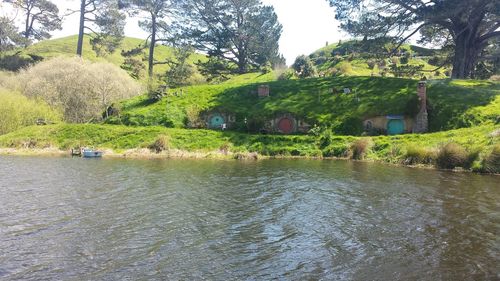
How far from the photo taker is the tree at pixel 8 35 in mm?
91062

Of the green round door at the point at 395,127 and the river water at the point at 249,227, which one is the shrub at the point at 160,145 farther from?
the green round door at the point at 395,127

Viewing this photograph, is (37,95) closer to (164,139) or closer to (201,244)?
(164,139)

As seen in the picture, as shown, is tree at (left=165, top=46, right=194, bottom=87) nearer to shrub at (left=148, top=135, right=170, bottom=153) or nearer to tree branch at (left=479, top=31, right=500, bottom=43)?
shrub at (left=148, top=135, right=170, bottom=153)

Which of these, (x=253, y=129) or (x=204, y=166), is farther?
(x=253, y=129)

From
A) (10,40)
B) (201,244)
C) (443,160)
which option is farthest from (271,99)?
(10,40)

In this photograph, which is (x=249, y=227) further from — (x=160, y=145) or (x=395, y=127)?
(x=395, y=127)

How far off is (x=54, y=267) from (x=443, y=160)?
1446 inches

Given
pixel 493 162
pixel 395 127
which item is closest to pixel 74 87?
pixel 395 127

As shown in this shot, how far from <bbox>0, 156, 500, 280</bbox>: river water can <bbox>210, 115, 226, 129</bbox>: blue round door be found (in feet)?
106

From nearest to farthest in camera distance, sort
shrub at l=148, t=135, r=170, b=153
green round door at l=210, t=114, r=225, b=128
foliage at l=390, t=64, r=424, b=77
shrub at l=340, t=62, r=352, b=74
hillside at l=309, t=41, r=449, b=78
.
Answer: shrub at l=148, t=135, r=170, b=153 < green round door at l=210, t=114, r=225, b=128 < hillside at l=309, t=41, r=449, b=78 < foliage at l=390, t=64, r=424, b=77 < shrub at l=340, t=62, r=352, b=74

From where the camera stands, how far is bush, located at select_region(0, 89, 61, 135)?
64975 millimetres

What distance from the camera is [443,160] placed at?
4056 centimetres

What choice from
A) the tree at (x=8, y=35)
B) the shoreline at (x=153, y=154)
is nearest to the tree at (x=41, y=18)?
the tree at (x=8, y=35)

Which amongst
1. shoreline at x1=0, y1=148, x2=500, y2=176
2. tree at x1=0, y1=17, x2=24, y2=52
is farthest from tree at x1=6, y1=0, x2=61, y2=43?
shoreline at x1=0, y1=148, x2=500, y2=176
